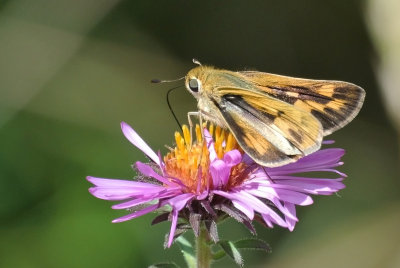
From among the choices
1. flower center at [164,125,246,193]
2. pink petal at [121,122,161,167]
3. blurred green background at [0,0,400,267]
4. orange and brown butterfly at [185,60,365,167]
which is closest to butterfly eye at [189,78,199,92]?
orange and brown butterfly at [185,60,365,167]

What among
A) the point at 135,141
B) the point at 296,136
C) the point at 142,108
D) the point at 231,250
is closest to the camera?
the point at 231,250

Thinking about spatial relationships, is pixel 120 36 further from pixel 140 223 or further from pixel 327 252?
pixel 327 252

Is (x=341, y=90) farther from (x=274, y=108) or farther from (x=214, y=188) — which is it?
(x=214, y=188)

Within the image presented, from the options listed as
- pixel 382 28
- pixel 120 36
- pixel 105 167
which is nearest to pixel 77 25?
pixel 120 36

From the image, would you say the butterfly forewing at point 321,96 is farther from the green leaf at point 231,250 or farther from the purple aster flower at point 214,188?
the green leaf at point 231,250

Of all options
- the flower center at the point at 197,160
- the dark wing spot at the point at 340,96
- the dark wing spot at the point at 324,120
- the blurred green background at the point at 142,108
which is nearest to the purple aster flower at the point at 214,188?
the flower center at the point at 197,160

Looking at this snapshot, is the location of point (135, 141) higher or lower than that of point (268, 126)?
higher

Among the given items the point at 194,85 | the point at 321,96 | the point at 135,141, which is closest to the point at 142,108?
the point at 135,141
